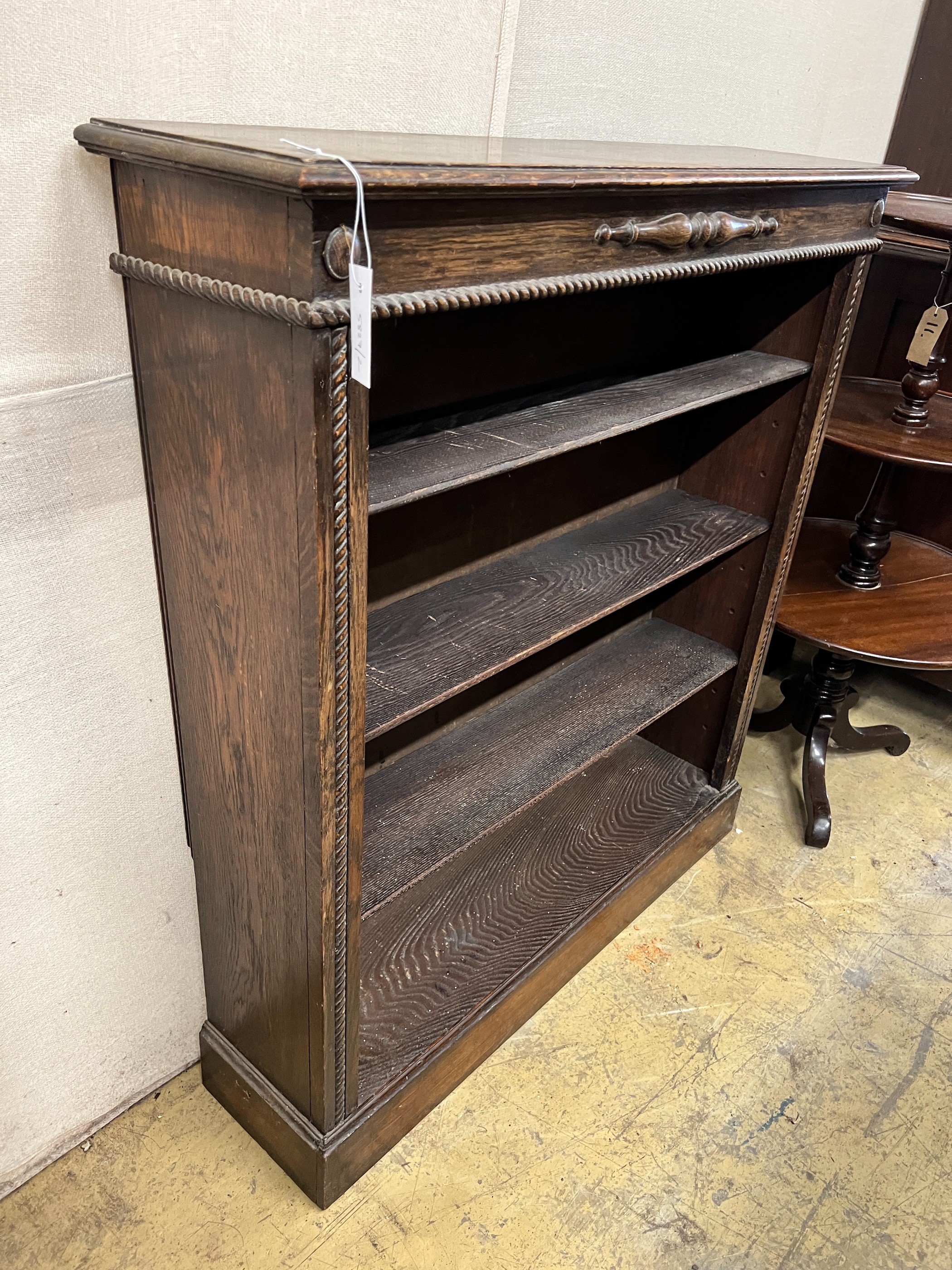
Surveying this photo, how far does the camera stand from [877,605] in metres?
2.16

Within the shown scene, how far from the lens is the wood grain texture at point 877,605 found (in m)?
2.00

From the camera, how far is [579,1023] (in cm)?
168

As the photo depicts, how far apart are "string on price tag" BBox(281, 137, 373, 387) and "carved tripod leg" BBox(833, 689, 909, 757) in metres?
1.88

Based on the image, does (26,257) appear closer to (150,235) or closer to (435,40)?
(150,235)

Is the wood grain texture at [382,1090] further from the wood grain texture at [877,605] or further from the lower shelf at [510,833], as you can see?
the wood grain texture at [877,605]

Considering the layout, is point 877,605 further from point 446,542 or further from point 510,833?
point 446,542

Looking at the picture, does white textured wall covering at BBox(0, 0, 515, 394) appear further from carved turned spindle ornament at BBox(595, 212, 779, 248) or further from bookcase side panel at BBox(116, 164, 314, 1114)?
carved turned spindle ornament at BBox(595, 212, 779, 248)

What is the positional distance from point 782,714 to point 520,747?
3.58ft

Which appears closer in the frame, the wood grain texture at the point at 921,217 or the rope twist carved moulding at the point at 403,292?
the rope twist carved moulding at the point at 403,292

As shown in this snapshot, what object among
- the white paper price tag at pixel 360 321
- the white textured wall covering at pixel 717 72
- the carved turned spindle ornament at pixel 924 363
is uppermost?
the white textured wall covering at pixel 717 72

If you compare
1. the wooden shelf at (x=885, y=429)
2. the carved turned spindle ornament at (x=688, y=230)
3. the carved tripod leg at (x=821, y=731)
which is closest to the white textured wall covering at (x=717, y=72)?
the carved turned spindle ornament at (x=688, y=230)

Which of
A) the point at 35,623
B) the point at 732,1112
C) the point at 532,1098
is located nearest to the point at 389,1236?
the point at 532,1098

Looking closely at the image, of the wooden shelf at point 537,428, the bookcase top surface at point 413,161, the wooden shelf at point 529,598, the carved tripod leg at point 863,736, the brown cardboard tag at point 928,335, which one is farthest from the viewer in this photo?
the carved tripod leg at point 863,736

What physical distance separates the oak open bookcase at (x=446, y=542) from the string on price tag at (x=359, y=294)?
1 centimetres
